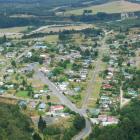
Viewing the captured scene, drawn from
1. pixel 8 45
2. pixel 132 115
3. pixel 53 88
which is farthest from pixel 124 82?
pixel 8 45

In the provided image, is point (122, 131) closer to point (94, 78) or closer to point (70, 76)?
point (94, 78)

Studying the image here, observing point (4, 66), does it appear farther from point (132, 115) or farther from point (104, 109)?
point (132, 115)

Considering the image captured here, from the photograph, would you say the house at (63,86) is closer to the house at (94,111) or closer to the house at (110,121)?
the house at (94,111)

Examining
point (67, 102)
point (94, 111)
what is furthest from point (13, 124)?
point (67, 102)

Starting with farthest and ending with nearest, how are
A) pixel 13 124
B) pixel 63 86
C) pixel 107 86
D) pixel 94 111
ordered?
pixel 63 86 → pixel 107 86 → pixel 94 111 → pixel 13 124

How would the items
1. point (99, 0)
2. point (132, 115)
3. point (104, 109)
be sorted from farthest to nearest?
point (99, 0)
point (104, 109)
point (132, 115)

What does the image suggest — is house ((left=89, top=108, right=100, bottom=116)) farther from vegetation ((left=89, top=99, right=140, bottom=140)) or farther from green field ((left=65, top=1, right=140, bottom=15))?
green field ((left=65, top=1, right=140, bottom=15))

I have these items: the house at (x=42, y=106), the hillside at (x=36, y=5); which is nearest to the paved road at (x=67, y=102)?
the house at (x=42, y=106)
